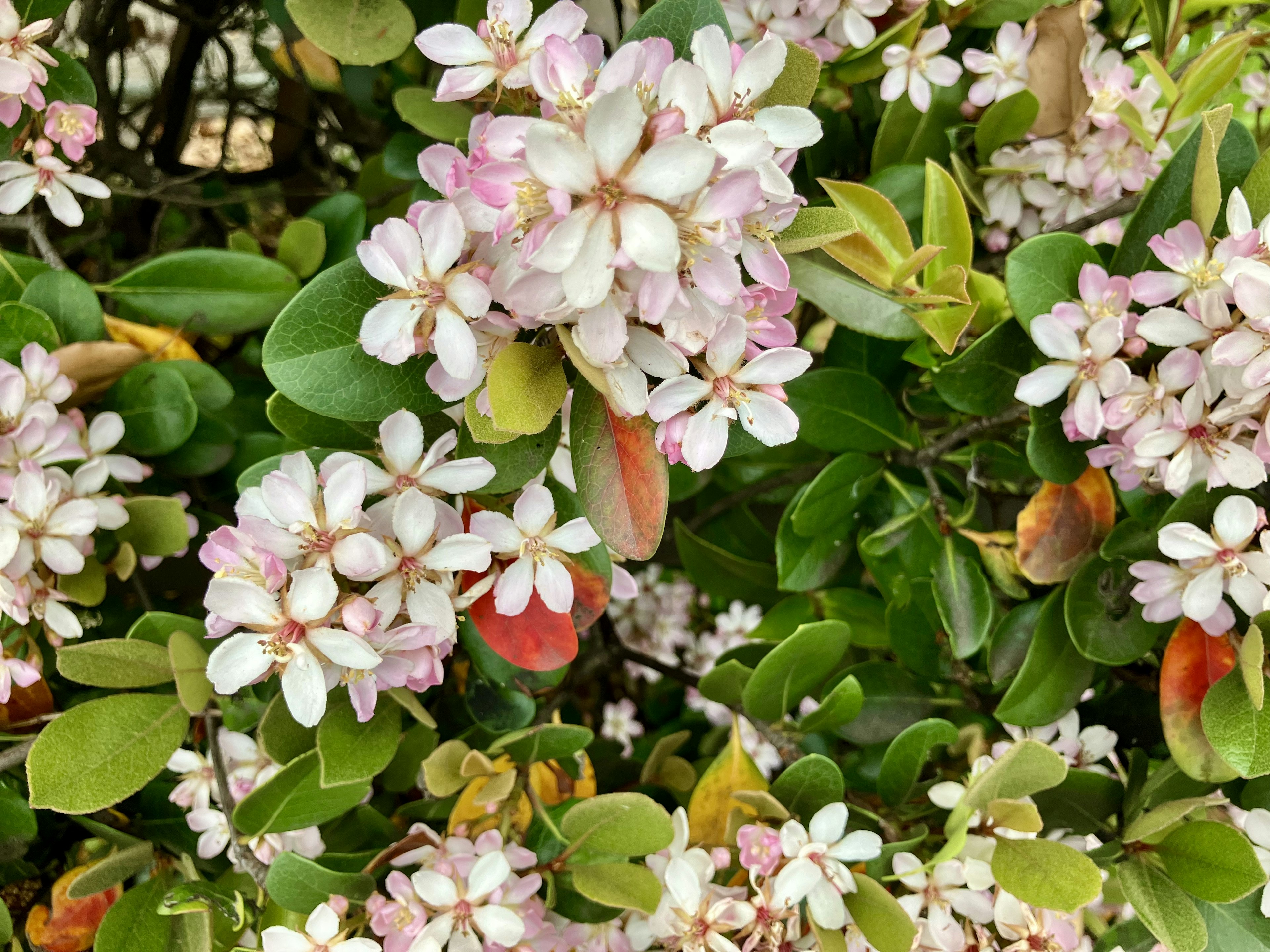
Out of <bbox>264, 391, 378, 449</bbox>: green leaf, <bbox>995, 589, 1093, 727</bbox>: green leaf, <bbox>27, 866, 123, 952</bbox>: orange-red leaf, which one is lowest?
<bbox>27, 866, 123, 952</bbox>: orange-red leaf

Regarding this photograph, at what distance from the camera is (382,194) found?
100cm

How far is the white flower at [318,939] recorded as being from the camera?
588 mm

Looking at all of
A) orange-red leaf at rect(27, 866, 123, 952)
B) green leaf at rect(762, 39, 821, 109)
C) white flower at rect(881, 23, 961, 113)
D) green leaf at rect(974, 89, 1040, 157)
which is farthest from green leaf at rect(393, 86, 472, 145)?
orange-red leaf at rect(27, 866, 123, 952)

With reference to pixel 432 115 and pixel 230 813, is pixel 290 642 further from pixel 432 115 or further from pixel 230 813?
pixel 432 115

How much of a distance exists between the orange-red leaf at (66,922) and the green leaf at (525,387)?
58 centimetres

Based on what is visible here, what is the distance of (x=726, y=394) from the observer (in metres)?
0.49

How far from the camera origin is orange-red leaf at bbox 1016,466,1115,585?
2.44 ft

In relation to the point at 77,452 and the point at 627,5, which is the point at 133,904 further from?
the point at 627,5

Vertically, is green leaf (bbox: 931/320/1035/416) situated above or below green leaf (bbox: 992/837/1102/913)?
above

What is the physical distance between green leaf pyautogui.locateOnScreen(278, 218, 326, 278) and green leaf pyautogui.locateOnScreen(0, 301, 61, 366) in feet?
0.68

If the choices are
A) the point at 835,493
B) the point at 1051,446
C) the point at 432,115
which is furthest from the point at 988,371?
the point at 432,115

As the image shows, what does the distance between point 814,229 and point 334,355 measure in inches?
11.4

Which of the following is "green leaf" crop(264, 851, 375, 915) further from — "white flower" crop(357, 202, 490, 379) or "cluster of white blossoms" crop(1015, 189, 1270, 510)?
A: "cluster of white blossoms" crop(1015, 189, 1270, 510)

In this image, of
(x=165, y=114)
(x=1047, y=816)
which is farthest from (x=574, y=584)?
(x=165, y=114)
